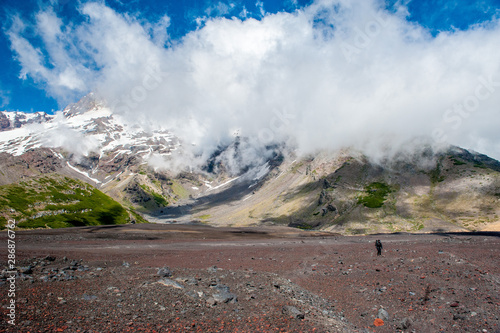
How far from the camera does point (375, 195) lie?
154m

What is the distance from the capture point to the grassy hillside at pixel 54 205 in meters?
88.6

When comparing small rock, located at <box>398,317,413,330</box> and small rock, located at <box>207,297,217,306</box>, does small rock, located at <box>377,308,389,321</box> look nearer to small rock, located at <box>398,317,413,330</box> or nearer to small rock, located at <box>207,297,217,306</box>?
Answer: small rock, located at <box>398,317,413,330</box>

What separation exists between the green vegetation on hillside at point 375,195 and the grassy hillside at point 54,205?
135325mm

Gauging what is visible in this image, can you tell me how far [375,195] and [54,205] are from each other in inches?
6540

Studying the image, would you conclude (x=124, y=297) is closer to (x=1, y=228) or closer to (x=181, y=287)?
(x=181, y=287)

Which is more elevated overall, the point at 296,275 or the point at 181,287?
the point at 181,287

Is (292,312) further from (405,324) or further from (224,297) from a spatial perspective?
(405,324)

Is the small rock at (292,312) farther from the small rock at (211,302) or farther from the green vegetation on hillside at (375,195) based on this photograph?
the green vegetation on hillside at (375,195)

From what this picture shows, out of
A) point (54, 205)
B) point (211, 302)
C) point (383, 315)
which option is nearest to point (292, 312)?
point (211, 302)

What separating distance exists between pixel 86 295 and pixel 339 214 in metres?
151

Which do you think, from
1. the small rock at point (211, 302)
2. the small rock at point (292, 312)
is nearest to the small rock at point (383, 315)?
the small rock at point (292, 312)

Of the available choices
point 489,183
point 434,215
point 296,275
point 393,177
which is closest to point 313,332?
point 296,275

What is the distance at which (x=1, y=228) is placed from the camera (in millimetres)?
77062

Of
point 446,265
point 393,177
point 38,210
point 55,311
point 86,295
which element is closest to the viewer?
point 55,311
